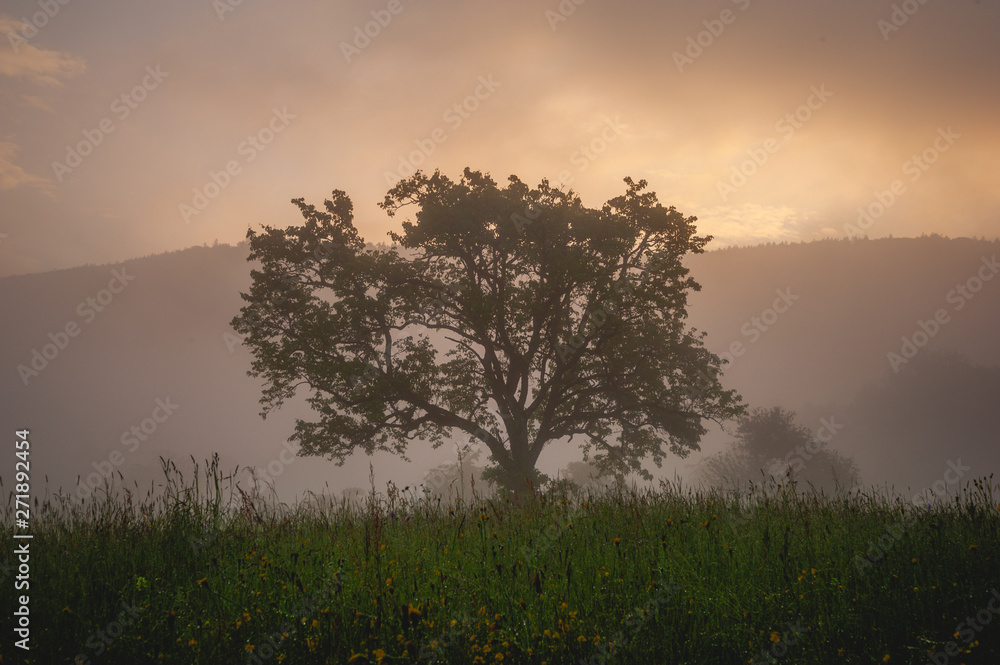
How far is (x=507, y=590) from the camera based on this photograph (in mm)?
4133

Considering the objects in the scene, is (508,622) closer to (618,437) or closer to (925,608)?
(925,608)

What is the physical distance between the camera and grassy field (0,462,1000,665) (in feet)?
11.5

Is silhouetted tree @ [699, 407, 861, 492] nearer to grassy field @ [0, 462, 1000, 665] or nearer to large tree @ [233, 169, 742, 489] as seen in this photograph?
large tree @ [233, 169, 742, 489]

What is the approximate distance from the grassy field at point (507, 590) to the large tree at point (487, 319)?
14.7 metres

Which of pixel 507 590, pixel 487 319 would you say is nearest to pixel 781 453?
pixel 487 319

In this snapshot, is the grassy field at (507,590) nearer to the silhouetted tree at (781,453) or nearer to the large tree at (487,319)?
the large tree at (487,319)

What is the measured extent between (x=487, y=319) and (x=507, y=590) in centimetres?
1723

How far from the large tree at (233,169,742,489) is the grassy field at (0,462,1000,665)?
14733 millimetres

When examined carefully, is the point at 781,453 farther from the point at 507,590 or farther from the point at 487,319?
the point at 507,590

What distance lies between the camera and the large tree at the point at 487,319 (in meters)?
21.2

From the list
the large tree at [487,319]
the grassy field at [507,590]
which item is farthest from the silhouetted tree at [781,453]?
the grassy field at [507,590]

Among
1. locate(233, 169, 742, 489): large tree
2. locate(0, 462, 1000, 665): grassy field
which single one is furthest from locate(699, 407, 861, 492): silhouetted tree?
locate(0, 462, 1000, 665): grassy field

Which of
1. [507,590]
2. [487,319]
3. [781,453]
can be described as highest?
[487,319]

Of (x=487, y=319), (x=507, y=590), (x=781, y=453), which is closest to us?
(x=507, y=590)
